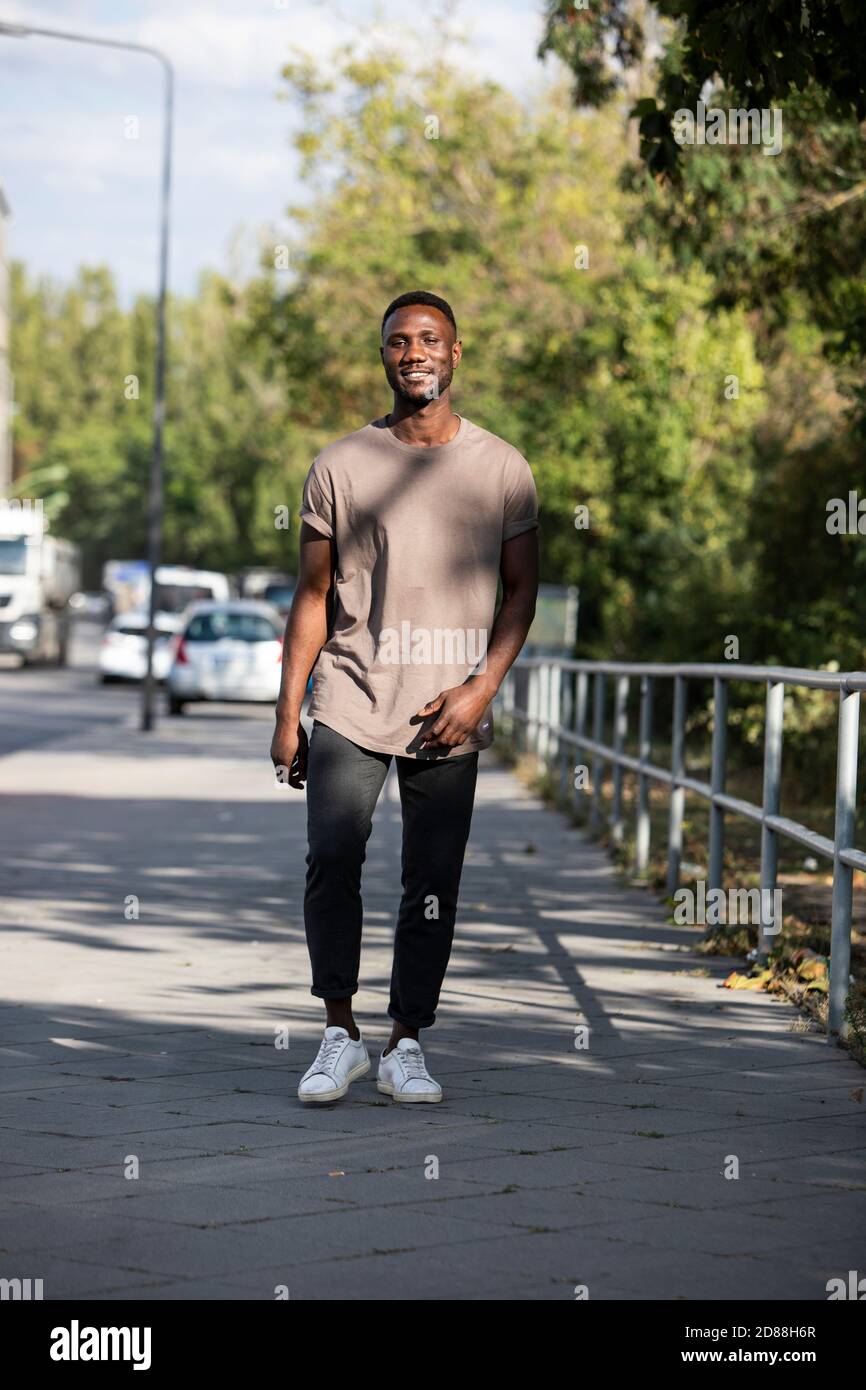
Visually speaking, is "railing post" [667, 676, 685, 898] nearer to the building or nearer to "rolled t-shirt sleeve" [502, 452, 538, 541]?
"rolled t-shirt sleeve" [502, 452, 538, 541]

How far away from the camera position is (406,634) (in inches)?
199

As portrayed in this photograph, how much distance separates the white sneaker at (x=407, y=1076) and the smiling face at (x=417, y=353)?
5.34ft

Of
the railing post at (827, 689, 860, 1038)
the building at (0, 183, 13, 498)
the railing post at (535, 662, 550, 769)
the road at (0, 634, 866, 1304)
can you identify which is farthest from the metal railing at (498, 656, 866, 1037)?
the building at (0, 183, 13, 498)

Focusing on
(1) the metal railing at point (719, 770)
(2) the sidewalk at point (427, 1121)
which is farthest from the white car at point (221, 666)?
(2) the sidewalk at point (427, 1121)

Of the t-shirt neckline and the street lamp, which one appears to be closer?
the t-shirt neckline

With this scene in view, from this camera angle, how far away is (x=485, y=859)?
11320 millimetres

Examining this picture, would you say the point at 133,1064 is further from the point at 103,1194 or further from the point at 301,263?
the point at 301,263

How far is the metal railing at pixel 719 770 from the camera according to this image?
608 cm

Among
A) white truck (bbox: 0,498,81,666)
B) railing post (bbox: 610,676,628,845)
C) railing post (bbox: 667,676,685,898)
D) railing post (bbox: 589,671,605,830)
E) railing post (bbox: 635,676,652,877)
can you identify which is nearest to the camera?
railing post (bbox: 667,676,685,898)

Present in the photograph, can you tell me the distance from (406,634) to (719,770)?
3.45 m

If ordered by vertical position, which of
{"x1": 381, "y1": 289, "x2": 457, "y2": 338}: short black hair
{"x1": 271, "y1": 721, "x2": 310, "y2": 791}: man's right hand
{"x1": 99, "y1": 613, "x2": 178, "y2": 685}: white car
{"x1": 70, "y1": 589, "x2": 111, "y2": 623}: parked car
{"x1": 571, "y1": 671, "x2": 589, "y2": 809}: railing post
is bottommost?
{"x1": 70, "y1": 589, "x2": 111, "y2": 623}: parked car

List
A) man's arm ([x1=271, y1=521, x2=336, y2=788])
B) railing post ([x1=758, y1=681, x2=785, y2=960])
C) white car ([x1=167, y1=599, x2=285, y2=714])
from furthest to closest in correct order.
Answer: white car ([x1=167, y1=599, x2=285, y2=714]), railing post ([x1=758, y1=681, x2=785, y2=960]), man's arm ([x1=271, y1=521, x2=336, y2=788])

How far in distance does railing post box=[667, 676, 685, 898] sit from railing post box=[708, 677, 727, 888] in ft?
3.18

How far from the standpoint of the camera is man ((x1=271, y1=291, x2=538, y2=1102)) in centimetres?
505
